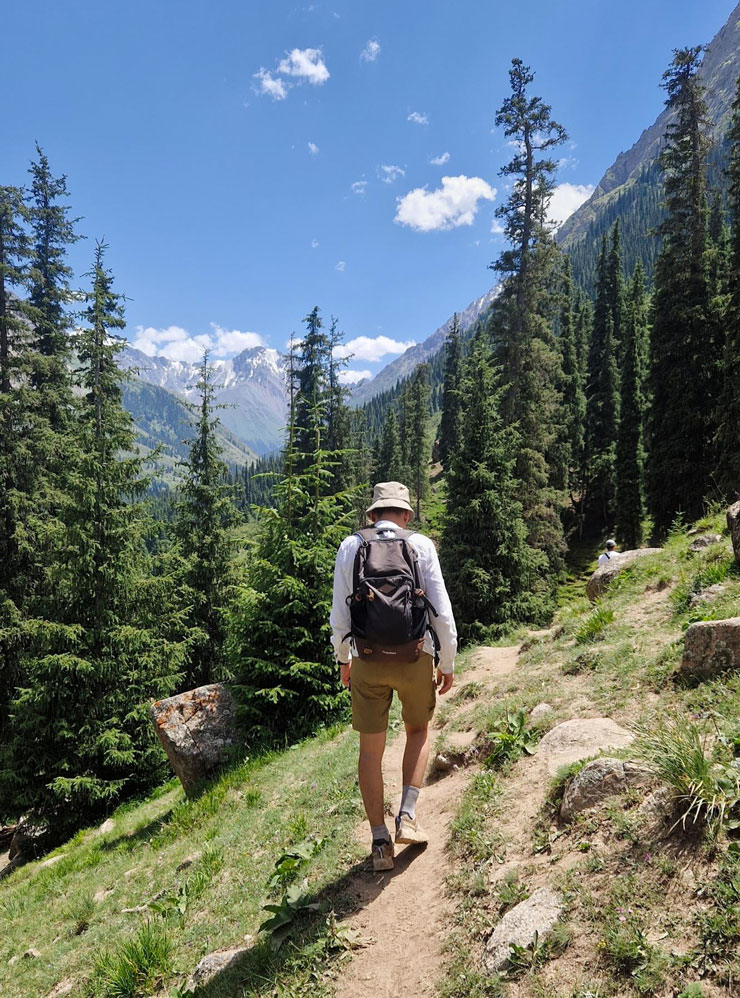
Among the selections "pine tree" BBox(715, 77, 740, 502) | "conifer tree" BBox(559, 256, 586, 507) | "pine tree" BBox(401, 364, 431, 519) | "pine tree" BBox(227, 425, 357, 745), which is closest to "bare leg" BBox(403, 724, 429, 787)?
"pine tree" BBox(227, 425, 357, 745)

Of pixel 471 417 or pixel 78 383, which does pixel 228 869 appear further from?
pixel 78 383

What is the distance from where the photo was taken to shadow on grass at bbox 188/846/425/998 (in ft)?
10.7

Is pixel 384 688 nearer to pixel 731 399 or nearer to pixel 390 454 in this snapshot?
pixel 731 399

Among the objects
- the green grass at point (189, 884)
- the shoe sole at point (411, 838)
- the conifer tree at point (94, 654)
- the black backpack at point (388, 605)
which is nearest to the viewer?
the black backpack at point (388, 605)

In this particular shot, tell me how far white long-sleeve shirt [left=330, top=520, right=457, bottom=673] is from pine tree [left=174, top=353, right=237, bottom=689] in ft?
45.5

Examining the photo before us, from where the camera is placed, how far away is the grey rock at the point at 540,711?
521cm

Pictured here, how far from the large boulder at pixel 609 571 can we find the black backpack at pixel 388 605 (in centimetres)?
681

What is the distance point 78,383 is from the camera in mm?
17125

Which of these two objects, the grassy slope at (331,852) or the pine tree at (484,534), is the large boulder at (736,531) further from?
the pine tree at (484,534)

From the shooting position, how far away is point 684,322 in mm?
20812

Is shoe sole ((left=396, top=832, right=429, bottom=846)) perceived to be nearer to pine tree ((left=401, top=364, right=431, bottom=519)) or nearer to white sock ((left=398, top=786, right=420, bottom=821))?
white sock ((left=398, top=786, right=420, bottom=821))

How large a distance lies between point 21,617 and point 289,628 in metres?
11.4

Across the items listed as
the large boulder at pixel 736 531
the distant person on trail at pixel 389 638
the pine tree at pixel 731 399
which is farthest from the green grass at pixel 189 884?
the pine tree at pixel 731 399

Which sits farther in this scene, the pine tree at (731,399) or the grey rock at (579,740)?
the pine tree at (731,399)
